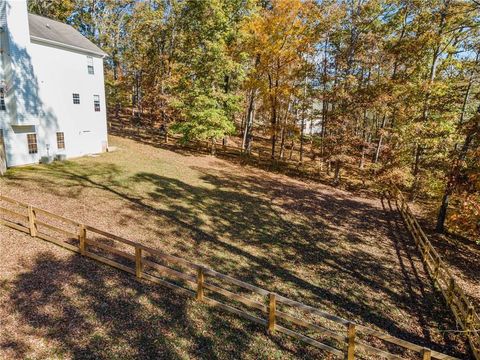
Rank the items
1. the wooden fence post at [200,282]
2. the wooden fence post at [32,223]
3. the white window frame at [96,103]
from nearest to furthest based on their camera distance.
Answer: the wooden fence post at [200,282] → the wooden fence post at [32,223] → the white window frame at [96,103]

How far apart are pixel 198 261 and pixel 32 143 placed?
1733 centimetres

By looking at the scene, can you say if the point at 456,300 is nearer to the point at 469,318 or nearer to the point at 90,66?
the point at 469,318

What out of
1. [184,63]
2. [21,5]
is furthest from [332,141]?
[21,5]

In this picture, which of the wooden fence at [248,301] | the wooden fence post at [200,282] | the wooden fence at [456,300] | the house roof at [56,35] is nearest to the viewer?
the wooden fence at [248,301]

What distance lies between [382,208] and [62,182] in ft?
68.7

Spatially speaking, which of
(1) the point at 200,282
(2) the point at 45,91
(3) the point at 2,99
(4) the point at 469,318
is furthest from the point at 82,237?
(2) the point at 45,91

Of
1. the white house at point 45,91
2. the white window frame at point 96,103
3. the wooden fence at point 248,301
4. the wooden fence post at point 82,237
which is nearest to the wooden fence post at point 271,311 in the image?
the wooden fence at point 248,301

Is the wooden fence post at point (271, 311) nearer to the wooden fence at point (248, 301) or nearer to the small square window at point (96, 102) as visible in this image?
the wooden fence at point (248, 301)

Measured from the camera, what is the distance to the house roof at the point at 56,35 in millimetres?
21344

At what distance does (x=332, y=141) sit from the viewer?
2452cm

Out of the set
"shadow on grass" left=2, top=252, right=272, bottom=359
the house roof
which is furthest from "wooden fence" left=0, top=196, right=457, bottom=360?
the house roof

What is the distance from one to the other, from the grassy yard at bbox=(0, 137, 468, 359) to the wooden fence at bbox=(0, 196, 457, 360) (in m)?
0.32

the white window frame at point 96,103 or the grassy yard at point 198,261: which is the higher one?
the white window frame at point 96,103

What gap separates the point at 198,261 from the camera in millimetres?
11062
